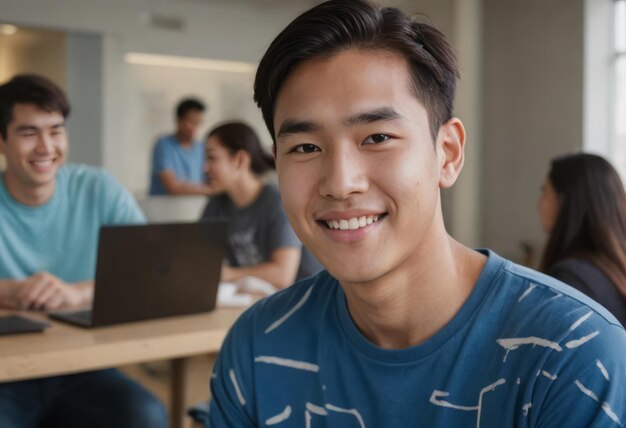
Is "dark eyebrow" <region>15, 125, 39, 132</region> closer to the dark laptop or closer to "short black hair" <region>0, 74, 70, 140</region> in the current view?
"short black hair" <region>0, 74, 70, 140</region>

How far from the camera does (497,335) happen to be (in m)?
1.01

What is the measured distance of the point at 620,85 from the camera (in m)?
6.57

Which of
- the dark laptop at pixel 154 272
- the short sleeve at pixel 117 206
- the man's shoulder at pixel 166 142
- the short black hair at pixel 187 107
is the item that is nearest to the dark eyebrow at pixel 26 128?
the short sleeve at pixel 117 206

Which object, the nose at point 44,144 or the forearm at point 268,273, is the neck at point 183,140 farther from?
the nose at point 44,144

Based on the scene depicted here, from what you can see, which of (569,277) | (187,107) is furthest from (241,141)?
(187,107)

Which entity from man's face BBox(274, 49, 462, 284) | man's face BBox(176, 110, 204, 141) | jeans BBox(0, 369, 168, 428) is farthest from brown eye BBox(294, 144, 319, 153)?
man's face BBox(176, 110, 204, 141)

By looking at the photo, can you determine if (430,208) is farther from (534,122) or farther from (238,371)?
(534,122)

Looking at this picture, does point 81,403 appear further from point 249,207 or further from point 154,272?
point 249,207

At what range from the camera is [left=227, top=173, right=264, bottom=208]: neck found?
10.1 feet

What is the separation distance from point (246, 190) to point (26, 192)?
91cm

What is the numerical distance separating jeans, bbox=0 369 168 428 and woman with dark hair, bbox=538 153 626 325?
1.12 m

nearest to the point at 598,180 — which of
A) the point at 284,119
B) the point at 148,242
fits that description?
the point at 148,242

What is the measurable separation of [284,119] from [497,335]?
15.9 inches

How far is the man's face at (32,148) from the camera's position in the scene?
7.72 feet
